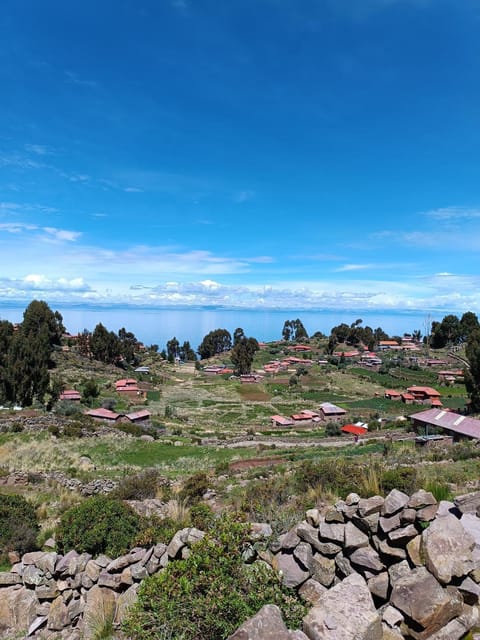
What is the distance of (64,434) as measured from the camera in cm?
3297

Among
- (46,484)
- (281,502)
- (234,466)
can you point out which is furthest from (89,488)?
(281,502)

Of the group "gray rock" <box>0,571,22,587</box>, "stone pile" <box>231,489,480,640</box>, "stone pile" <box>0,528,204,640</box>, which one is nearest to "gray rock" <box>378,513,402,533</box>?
"stone pile" <box>231,489,480,640</box>

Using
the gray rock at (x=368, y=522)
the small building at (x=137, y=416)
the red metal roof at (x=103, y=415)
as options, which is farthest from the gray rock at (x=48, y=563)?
the red metal roof at (x=103, y=415)

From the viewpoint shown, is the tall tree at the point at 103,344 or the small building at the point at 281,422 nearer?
the small building at the point at 281,422

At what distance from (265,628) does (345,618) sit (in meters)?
0.95

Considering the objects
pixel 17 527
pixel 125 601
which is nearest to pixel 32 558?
pixel 17 527

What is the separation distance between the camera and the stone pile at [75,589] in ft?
22.3

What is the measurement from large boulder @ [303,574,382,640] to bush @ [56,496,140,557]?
17.5 ft

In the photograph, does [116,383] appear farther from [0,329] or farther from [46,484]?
[46,484]

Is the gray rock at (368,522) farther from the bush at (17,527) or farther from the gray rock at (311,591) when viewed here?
the bush at (17,527)

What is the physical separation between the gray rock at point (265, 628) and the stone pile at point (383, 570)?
11 mm

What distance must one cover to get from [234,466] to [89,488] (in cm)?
893

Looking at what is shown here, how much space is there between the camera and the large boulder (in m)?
4.35

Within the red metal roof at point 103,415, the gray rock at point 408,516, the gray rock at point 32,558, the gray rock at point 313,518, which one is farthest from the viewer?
the red metal roof at point 103,415
